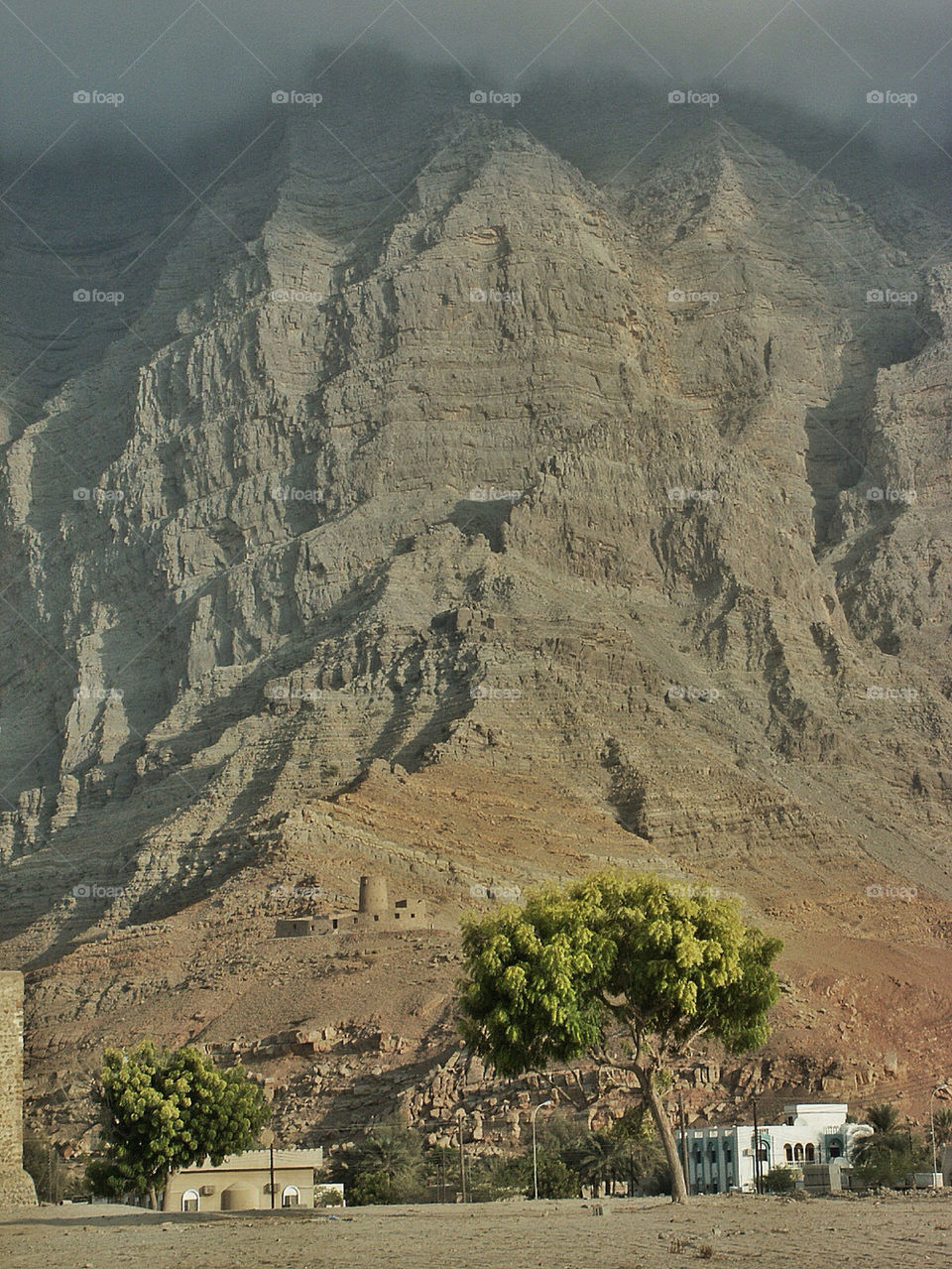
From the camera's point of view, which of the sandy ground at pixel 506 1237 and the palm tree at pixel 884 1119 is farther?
the palm tree at pixel 884 1119

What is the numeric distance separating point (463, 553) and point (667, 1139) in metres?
90.9

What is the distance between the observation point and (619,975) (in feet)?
143

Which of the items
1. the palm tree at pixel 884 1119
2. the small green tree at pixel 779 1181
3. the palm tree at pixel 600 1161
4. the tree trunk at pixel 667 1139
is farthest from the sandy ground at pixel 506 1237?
the palm tree at pixel 884 1119

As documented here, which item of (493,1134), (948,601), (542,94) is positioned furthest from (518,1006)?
(542,94)

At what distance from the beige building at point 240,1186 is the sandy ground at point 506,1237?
→ 13.1m

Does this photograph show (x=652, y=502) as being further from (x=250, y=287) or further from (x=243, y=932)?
(x=243, y=932)

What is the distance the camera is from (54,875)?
115250mm

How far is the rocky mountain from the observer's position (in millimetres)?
98688

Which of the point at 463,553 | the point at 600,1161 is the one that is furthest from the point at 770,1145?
the point at 463,553

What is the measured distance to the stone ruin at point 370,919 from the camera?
87438 millimetres

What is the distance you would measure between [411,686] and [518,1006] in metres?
76.1

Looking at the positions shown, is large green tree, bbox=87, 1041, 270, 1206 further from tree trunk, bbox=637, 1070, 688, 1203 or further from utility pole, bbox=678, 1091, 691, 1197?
tree trunk, bbox=637, 1070, 688, 1203

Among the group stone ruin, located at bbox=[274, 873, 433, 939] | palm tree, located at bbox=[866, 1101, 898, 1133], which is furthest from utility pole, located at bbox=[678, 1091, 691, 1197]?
stone ruin, located at bbox=[274, 873, 433, 939]

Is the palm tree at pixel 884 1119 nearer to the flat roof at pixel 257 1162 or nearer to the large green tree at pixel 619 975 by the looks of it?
the flat roof at pixel 257 1162
